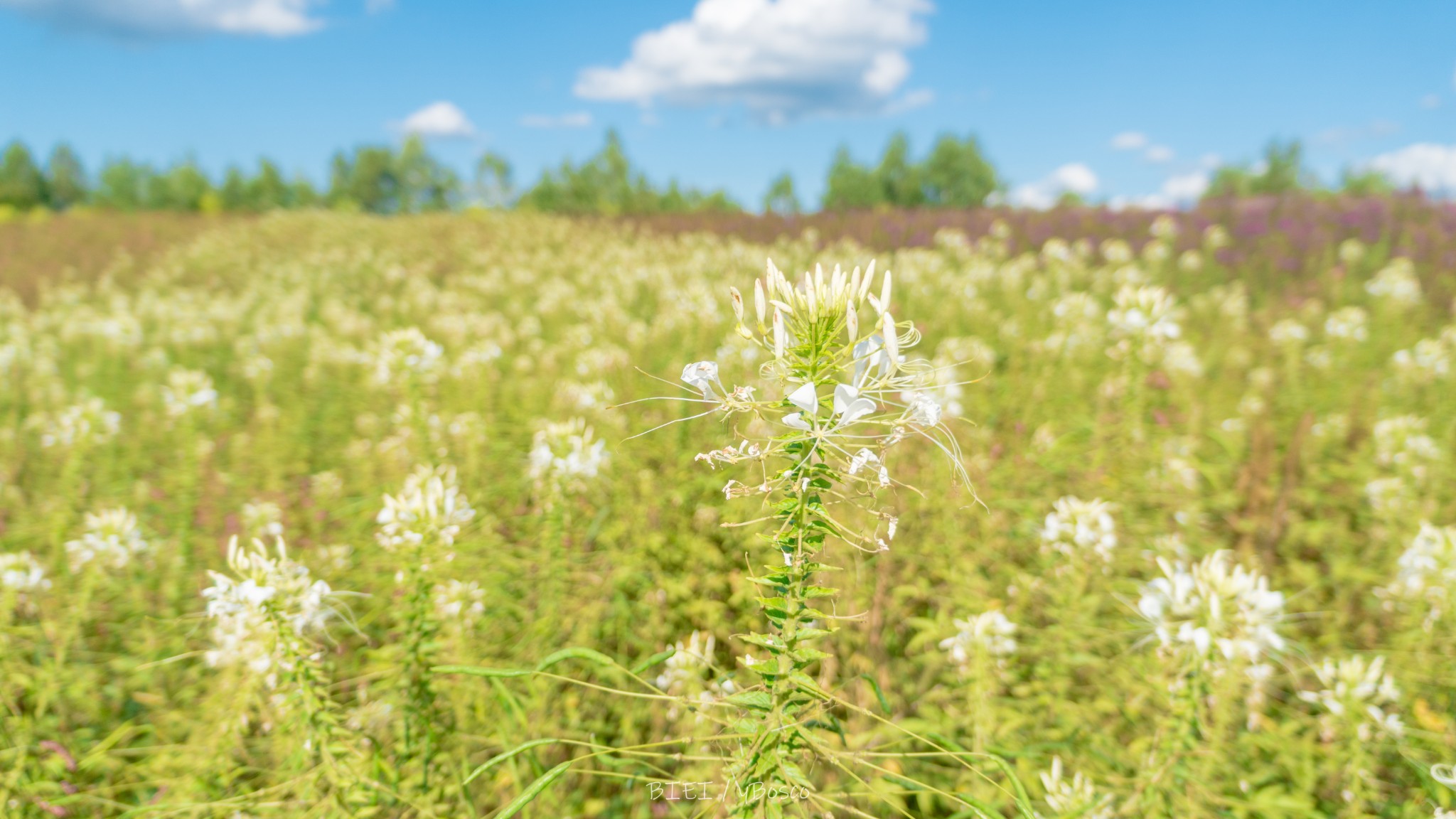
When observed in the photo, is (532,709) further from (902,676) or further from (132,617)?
(132,617)

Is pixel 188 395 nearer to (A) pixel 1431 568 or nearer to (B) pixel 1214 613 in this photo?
(B) pixel 1214 613

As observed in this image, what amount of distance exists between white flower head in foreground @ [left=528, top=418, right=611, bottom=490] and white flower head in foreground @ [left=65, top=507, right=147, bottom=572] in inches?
61.9

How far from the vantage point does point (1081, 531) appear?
2412 millimetres

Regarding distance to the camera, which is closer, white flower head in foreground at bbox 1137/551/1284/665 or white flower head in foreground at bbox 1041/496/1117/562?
white flower head in foreground at bbox 1137/551/1284/665

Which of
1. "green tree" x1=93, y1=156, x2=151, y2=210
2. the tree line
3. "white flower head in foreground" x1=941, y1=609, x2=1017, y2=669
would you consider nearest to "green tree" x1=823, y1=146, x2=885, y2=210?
the tree line

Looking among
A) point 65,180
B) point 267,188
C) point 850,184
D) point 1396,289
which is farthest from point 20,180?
point 1396,289

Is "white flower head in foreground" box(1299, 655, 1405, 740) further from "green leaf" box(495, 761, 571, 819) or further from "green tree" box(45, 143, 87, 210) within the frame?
"green tree" box(45, 143, 87, 210)

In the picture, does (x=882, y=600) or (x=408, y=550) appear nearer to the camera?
(x=408, y=550)

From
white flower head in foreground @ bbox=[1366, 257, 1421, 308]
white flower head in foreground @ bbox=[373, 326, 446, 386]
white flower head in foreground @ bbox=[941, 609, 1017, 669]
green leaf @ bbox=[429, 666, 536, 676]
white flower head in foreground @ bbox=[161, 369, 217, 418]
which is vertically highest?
white flower head in foreground @ bbox=[1366, 257, 1421, 308]

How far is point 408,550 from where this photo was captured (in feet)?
5.55

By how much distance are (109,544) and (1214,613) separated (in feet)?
12.0

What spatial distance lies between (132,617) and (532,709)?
1.88m

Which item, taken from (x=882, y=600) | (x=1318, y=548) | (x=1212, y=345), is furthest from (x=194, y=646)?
(x=1212, y=345)

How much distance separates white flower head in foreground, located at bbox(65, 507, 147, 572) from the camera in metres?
2.52
